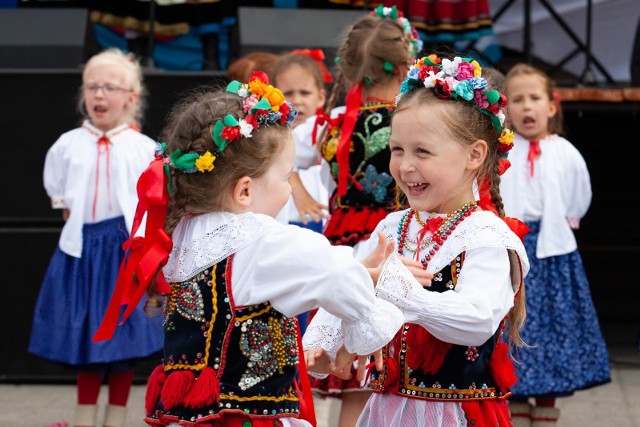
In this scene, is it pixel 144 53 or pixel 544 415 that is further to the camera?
pixel 144 53

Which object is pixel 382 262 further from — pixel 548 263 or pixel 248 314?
pixel 548 263

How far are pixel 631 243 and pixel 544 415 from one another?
1.96 m

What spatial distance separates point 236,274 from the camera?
2.45 metres

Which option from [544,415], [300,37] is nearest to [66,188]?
[300,37]

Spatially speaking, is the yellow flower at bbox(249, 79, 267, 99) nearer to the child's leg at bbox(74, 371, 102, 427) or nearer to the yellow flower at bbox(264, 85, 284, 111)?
the yellow flower at bbox(264, 85, 284, 111)

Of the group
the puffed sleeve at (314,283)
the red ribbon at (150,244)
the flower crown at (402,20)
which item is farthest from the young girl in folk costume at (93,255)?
the puffed sleeve at (314,283)

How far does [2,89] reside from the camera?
559 cm

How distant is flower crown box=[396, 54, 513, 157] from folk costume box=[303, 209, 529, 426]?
248 mm

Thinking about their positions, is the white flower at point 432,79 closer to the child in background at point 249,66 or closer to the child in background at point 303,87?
the child in background at point 303,87

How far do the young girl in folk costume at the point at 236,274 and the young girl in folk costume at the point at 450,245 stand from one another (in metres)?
0.26

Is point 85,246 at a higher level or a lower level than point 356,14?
lower

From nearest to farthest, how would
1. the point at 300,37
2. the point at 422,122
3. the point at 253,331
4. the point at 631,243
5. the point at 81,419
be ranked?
the point at 253,331 → the point at 422,122 → the point at 81,419 → the point at 300,37 → the point at 631,243

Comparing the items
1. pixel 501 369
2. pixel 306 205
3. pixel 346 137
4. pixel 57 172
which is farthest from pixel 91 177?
pixel 501 369

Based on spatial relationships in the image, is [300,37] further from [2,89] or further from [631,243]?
[631,243]
